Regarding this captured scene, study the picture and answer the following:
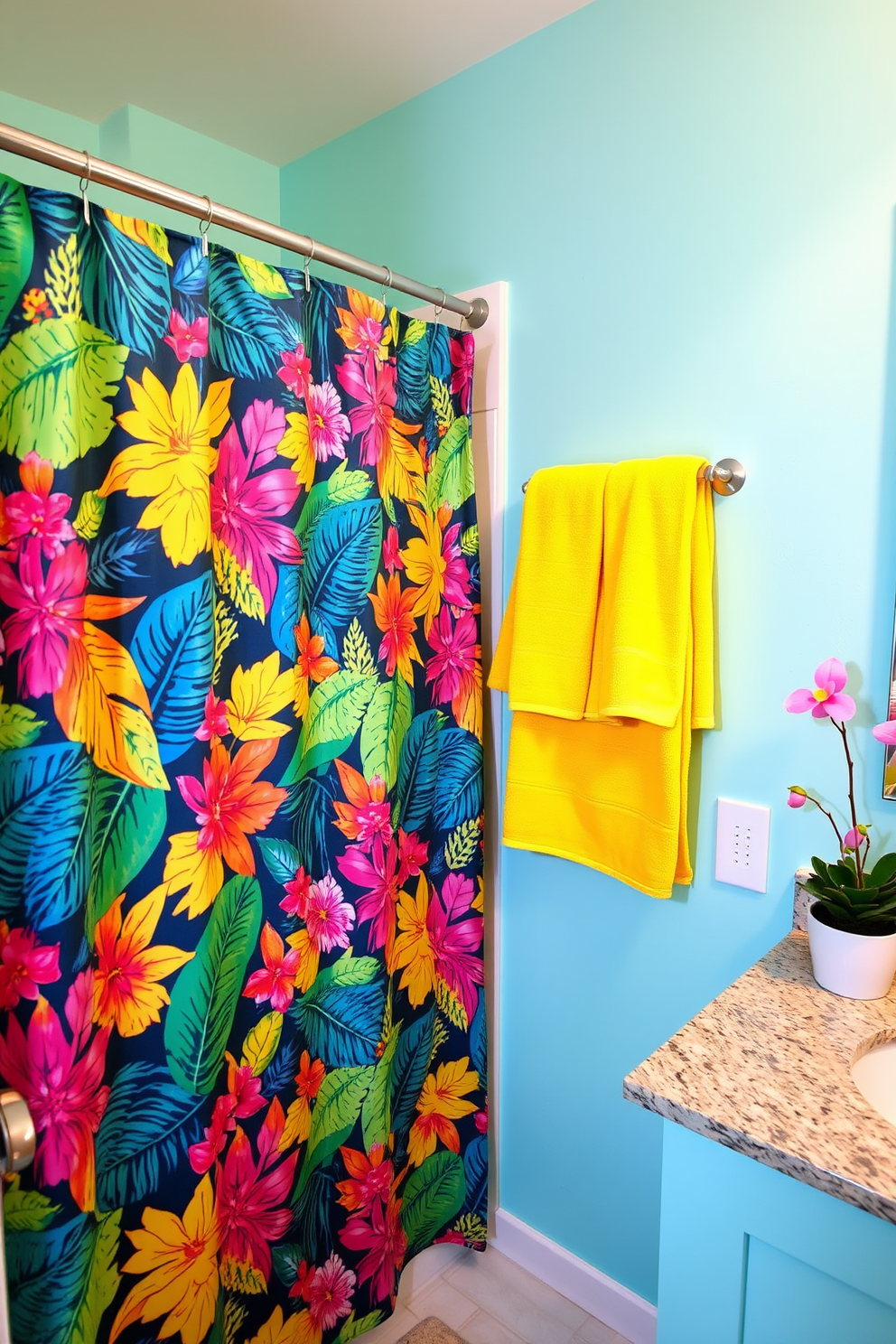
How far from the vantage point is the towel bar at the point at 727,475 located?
1.31m

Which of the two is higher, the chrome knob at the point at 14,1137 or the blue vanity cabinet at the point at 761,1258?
the chrome knob at the point at 14,1137

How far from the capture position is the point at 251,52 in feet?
5.26

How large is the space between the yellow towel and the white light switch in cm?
7

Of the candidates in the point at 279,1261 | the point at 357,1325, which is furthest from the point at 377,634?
the point at 357,1325

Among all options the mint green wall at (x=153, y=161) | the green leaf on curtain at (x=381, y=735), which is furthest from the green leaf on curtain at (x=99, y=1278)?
the mint green wall at (x=153, y=161)

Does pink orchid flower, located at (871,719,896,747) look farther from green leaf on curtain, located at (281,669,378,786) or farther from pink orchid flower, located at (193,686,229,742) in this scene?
pink orchid flower, located at (193,686,229,742)

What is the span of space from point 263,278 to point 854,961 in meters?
1.28

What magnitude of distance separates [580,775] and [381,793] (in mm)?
357

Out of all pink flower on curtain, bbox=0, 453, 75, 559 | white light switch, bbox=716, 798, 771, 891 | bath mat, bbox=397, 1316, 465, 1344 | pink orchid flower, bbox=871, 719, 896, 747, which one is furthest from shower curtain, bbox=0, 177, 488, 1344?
pink orchid flower, bbox=871, 719, 896, 747

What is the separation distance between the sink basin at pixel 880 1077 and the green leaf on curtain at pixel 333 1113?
817mm

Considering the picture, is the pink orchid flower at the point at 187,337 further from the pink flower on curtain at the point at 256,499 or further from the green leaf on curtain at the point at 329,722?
the green leaf on curtain at the point at 329,722

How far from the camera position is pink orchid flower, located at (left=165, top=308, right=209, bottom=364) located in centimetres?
113

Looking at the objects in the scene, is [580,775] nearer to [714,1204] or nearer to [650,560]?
[650,560]

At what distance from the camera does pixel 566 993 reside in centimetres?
166
